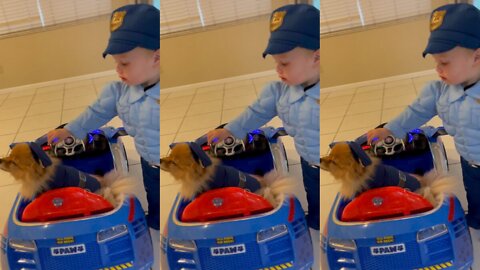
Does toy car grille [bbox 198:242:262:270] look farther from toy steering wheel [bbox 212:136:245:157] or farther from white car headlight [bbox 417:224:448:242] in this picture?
white car headlight [bbox 417:224:448:242]

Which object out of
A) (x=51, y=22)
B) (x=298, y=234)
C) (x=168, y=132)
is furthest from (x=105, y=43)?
(x=298, y=234)

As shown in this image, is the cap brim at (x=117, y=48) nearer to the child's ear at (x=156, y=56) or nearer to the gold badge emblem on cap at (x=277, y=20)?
the child's ear at (x=156, y=56)

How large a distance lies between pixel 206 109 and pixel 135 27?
32cm

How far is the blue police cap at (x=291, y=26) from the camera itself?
71.0 inches

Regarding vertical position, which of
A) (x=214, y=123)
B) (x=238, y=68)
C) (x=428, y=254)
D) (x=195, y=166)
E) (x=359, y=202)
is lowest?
(x=428, y=254)

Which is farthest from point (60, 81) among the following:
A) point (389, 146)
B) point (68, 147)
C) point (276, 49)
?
point (389, 146)

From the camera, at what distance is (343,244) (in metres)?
1.90

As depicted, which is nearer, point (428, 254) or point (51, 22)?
point (428, 254)

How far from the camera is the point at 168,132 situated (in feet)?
6.20

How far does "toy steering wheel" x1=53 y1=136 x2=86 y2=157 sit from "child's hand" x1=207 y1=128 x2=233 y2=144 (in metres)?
0.42

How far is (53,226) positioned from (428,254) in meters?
1.12

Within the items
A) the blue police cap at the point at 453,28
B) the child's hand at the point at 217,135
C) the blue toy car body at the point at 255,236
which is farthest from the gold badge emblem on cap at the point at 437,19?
the child's hand at the point at 217,135

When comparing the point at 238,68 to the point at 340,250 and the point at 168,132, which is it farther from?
→ the point at 340,250

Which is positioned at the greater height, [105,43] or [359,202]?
[105,43]
